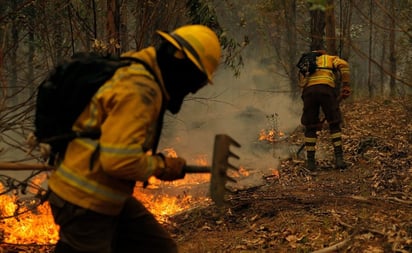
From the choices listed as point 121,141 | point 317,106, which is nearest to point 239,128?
point 317,106

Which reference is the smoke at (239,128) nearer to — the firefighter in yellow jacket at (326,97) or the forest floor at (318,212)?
the firefighter in yellow jacket at (326,97)

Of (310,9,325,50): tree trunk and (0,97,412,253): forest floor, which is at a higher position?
(310,9,325,50): tree trunk

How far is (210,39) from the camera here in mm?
2762

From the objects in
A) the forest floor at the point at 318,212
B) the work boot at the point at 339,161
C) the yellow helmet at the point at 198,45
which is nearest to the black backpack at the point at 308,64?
the work boot at the point at 339,161

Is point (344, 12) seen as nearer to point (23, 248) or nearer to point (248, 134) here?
point (248, 134)

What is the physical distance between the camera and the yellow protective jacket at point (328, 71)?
25.9 ft

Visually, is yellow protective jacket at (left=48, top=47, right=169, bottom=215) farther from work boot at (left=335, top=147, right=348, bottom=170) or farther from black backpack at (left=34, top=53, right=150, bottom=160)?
work boot at (left=335, top=147, right=348, bottom=170)

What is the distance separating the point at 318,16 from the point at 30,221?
8.91m

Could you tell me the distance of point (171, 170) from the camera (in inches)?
112

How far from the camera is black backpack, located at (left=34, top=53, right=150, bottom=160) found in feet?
8.64

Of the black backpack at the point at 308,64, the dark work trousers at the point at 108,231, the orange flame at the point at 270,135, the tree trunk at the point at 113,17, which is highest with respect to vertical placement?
the tree trunk at the point at 113,17

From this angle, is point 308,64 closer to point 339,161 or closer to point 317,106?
point 317,106

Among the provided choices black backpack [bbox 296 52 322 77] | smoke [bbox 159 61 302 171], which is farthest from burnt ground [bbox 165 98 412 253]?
smoke [bbox 159 61 302 171]

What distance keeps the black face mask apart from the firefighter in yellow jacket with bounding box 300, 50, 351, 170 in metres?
5.46
